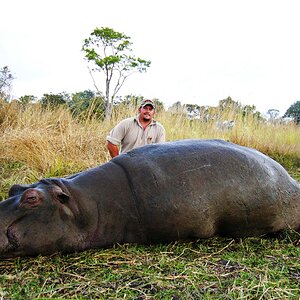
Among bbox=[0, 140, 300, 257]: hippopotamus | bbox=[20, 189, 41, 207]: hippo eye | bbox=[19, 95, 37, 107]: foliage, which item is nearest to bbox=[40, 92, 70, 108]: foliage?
bbox=[19, 95, 37, 107]: foliage

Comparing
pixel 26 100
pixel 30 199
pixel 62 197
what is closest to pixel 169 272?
pixel 62 197

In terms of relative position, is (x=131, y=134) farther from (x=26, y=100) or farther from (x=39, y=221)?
(x=26, y=100)

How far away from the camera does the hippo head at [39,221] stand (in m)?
2.34

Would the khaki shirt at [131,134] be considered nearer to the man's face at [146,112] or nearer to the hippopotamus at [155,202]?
the man's face at [146,112]

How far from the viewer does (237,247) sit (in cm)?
283

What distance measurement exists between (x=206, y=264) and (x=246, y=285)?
1.23 ft

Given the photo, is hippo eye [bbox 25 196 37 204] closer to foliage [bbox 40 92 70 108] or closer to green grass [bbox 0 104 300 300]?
green grass [bbox 0 104 300 300]

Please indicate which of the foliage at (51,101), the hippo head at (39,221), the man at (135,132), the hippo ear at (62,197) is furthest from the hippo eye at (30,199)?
the foliage at (51,101)

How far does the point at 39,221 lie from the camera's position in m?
2.40

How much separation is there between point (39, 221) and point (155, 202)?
2.30 feet

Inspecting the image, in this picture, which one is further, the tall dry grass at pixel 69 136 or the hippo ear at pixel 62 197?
the tall dry grass at pixel 69 136

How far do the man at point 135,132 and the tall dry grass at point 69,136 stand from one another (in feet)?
2.58

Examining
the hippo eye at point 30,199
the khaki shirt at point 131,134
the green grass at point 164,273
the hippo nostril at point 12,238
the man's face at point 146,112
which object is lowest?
the green grass at point 164,273

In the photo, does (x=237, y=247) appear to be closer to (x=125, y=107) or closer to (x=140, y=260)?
(x=140, y=260)
